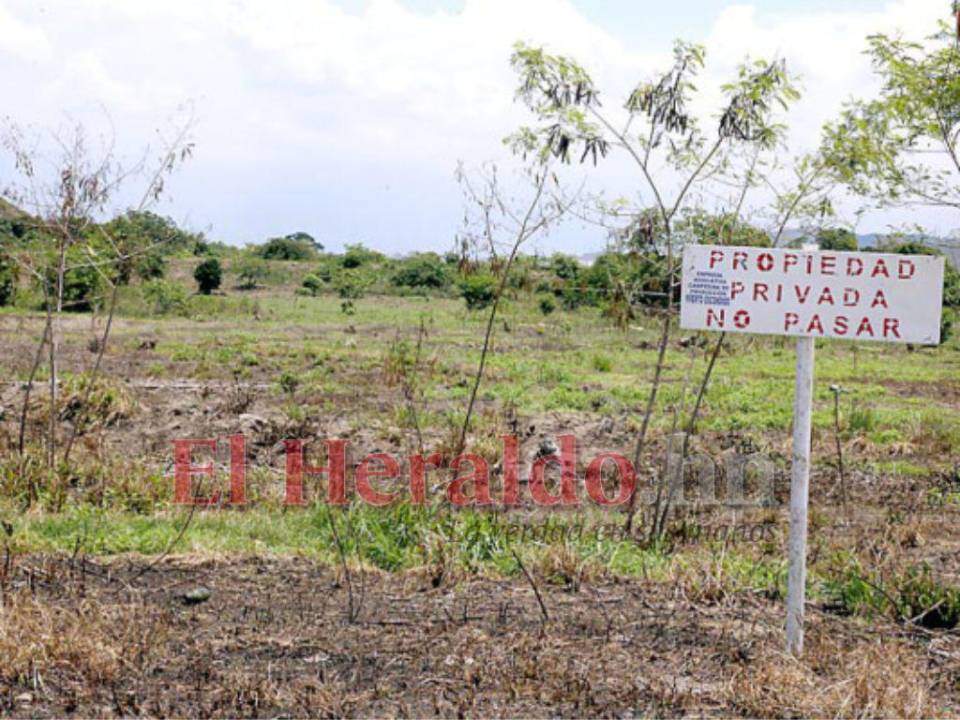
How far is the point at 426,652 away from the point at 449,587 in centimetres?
95

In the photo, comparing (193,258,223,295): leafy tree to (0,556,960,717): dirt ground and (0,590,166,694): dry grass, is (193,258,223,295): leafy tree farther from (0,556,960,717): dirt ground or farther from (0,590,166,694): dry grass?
(0,590,166,694): dry grass

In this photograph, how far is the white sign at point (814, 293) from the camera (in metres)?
4.34

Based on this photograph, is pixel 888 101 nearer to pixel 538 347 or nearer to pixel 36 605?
pixel 36 605

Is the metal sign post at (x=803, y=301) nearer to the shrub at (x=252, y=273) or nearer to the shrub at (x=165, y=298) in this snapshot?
the shrub at (x=165, y=298)

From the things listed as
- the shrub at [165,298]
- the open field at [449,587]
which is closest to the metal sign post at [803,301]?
the open field at [449,587]

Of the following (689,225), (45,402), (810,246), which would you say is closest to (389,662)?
(810,246)

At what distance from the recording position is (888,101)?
21.0ft

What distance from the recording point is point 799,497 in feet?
14.7

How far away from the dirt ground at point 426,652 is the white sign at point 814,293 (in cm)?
123

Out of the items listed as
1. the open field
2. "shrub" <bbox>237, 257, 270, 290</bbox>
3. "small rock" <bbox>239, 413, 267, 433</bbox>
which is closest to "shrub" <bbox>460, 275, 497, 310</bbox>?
"shrub" <bbox>237, 257, 270, 290</bbox>

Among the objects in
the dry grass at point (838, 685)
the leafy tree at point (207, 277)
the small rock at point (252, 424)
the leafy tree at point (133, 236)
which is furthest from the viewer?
the leafy tree at point (207, 277)

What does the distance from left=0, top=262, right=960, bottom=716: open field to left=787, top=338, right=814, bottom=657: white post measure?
0.18 meters

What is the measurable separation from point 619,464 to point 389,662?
5667 mm

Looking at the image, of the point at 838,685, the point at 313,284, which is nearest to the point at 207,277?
the point at 313,284
